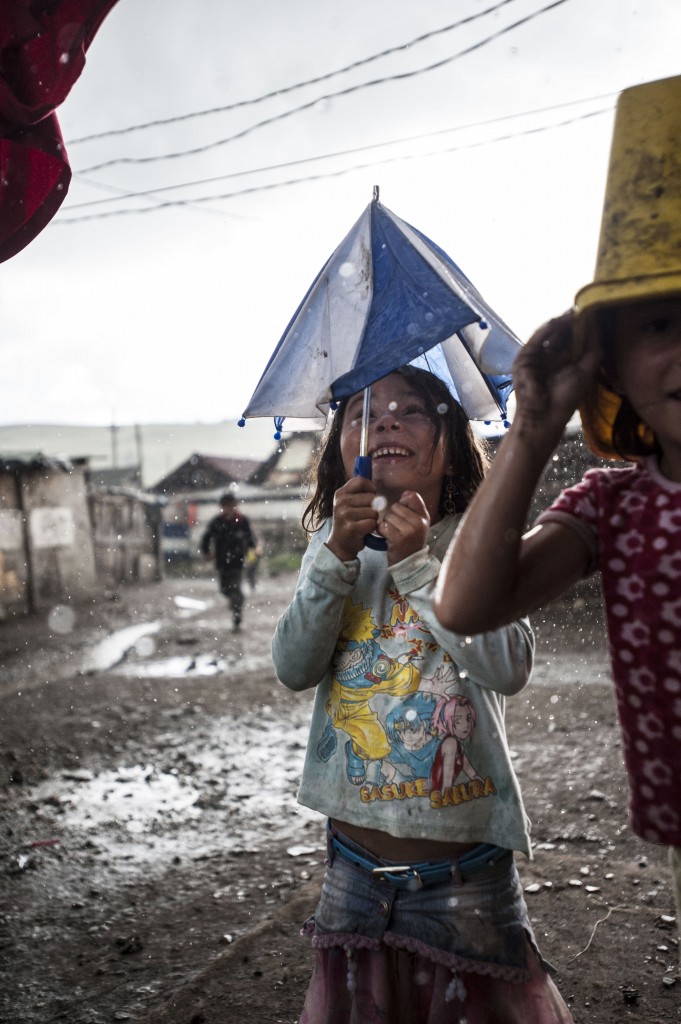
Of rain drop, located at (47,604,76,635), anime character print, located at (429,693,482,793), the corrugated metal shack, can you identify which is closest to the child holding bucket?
anime character print, located at (429,693,482,793)

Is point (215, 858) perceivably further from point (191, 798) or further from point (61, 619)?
point (61, 619)

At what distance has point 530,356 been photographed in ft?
3.24

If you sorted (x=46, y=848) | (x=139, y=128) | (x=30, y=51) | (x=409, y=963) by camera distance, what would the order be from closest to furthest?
(x=409, y=963)
(x=30, y=51)
(x=46, y=848)
(x=139, y=128)

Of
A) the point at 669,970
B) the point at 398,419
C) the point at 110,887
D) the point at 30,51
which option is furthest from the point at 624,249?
the point at 110,887

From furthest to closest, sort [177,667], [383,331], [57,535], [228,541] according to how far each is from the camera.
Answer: [57,535], [228,541], [177,667], [383,331]

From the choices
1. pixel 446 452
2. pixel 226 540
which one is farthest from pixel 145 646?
pixel 446 452

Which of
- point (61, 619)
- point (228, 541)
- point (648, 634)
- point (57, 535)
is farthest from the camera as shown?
point (57, 535)

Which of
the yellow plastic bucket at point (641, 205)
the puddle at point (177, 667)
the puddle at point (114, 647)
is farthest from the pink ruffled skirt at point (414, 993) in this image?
the puddle at point (114, 647)

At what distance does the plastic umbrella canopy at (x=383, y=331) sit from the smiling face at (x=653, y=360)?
459mm

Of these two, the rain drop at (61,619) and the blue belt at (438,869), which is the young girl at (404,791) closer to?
the blue belt at (438,869)

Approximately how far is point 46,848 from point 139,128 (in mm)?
7529

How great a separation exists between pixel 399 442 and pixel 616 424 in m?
0.76

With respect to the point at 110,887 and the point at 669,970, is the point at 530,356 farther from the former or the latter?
the point at 110,887

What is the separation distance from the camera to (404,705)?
1667 mm
